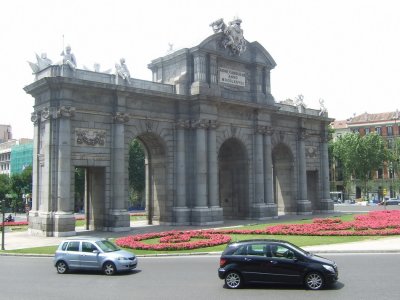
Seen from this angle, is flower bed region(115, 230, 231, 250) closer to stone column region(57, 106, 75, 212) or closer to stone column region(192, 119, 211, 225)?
stone column region(57, 106, 75, 212)

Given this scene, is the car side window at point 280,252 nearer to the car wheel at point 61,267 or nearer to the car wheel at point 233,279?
the car wheel at point 233,279

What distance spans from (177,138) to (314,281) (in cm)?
2939

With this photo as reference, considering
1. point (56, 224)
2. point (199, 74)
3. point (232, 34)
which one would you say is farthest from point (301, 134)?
point (56, 224)

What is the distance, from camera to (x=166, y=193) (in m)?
44.2

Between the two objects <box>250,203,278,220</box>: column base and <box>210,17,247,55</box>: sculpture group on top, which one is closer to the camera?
<box>210,17,247,55</box>: sculpture group on top

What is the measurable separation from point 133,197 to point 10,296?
88.8 meters

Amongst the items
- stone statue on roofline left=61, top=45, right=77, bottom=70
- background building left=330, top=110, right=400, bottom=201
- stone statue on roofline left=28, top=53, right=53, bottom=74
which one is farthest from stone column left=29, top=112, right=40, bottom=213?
background building left=330, top=110, right=400, bottom=201

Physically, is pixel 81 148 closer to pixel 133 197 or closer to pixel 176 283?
pixel 176 283

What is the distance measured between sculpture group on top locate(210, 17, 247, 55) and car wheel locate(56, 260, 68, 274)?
31.3m

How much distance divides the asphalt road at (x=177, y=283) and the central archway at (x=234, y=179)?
84.6 feet

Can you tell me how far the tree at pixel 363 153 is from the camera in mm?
103375

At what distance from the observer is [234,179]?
50.4 metres

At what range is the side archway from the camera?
56.2 meters

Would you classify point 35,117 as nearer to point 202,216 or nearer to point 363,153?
point 202,216
